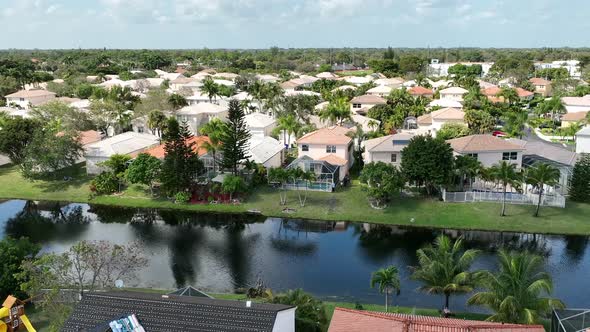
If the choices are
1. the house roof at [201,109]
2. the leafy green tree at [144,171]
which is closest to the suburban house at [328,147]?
the leafy green tree at [144,171]

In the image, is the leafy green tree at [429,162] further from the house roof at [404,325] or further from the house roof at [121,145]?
the house roof at [121,145]

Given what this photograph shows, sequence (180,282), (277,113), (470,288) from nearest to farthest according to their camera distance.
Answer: (470,288) < (180,282) < (277,113)

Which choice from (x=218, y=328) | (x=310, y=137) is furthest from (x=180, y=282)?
(x=310, y=137)

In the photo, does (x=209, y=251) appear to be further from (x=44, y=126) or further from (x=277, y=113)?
(x=277, y=113)

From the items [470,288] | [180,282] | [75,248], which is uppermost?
[75,248]

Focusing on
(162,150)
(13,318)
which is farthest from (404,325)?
(162,150)
